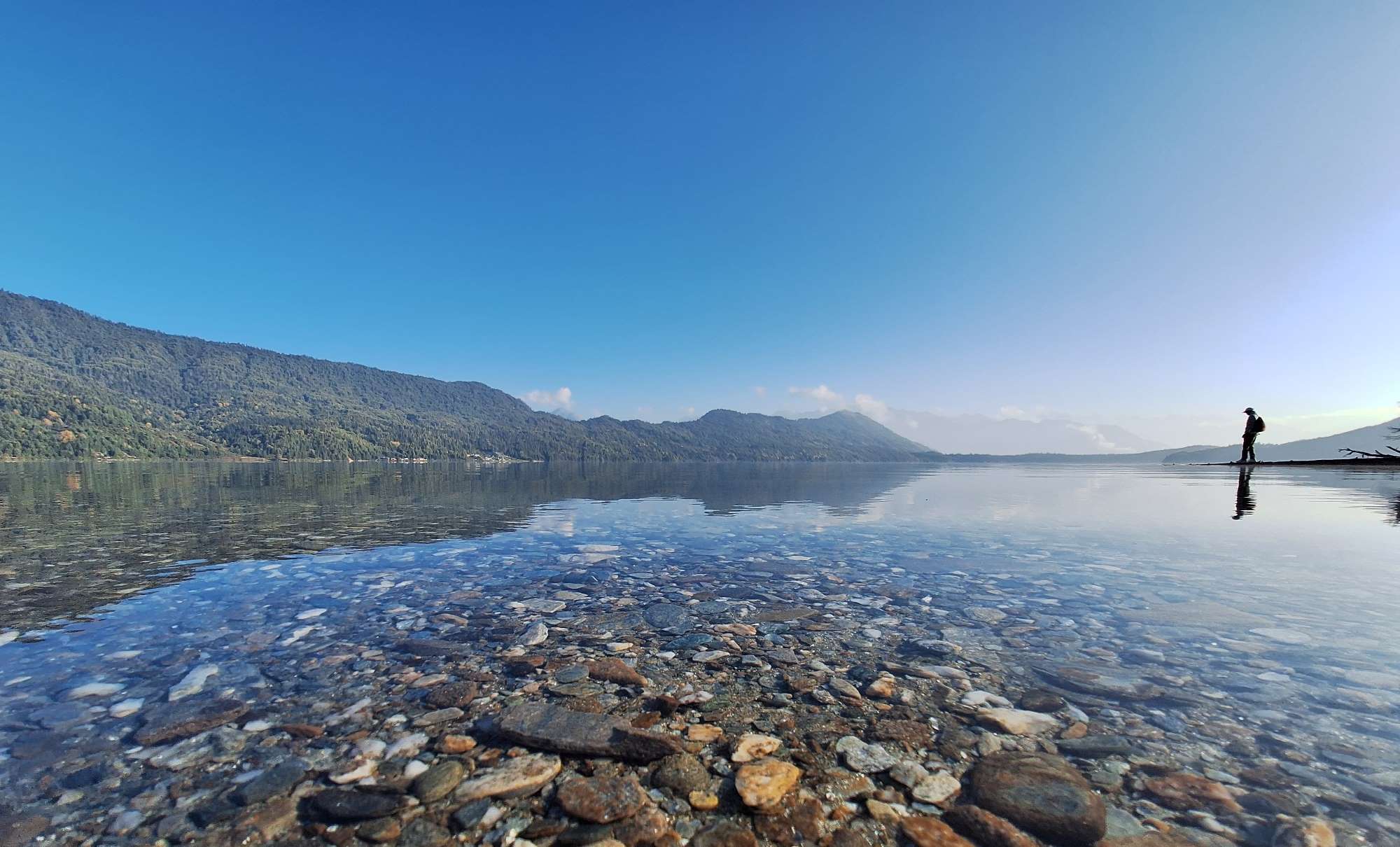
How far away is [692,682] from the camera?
7.33 m

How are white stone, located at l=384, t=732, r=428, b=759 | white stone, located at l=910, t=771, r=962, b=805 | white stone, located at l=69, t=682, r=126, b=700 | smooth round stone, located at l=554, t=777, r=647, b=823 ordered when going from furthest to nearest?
white stone, located at l=69, t=682, r=126, b=700 → white stone, located at l=384, t=732, r=428, b=759 → white stone, located at l=910, t=771, r=962, b=805 → smooth round stone, located at l=554, t=777, r=647, b=823

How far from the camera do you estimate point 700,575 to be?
1401 cm

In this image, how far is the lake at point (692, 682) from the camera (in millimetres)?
4656

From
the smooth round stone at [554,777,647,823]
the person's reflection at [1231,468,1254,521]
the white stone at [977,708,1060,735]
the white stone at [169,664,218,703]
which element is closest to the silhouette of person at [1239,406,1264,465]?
the white stone at [977,708,1060,735]

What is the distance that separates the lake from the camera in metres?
4.66

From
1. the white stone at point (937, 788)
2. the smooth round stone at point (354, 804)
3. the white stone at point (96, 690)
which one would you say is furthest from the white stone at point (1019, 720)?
the white stone at point (96, 690)

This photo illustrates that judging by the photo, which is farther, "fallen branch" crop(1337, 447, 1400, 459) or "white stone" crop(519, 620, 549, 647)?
"white stone" crop(519, 620, 549, 647)

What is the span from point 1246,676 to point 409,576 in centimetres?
1568

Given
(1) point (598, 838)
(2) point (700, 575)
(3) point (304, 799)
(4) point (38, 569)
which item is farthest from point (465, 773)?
(4) point (38, 569)

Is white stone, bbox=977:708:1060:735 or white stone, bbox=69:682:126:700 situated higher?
white stone, bbox=977:708:1060:735

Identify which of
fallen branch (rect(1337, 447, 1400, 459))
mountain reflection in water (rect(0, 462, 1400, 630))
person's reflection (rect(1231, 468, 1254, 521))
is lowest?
mountain reflection in water (rect(0, 462, 1400, 630))

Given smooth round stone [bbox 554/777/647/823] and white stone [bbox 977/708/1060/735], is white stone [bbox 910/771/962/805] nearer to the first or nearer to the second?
white stone [bbox 977/708/1060/735]

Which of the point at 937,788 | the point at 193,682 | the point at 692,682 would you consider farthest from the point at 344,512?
the point at 937,788

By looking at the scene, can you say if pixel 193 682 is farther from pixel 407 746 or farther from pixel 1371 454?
pixel 1371 454
